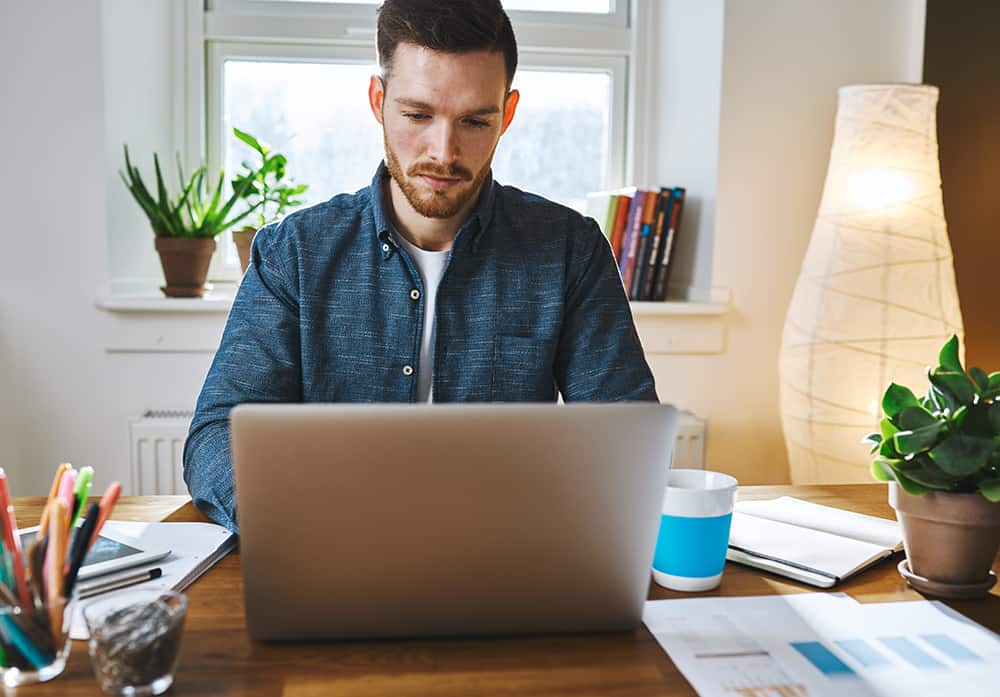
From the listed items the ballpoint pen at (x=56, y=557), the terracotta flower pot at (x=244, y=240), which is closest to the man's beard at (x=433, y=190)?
the ballpoint pen at (x=56, y=557)

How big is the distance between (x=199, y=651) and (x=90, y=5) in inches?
74.2

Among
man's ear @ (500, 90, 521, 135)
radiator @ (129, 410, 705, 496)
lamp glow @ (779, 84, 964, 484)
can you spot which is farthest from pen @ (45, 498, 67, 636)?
lamp glow @ (779, 84, 964, 484)

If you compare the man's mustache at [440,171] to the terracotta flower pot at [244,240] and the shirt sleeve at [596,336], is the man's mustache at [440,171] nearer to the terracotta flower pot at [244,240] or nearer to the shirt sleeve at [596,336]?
the shirt sleeve at [596,336]

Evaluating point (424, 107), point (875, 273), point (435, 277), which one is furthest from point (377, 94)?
point (875, 273)

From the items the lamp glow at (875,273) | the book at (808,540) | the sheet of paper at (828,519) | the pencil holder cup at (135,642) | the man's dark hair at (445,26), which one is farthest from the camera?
the lamp glow at (875,273)

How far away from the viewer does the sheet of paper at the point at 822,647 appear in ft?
2.36

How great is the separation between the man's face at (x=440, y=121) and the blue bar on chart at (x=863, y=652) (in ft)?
2.84

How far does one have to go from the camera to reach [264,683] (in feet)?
2.34

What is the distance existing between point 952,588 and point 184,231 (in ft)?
6.15

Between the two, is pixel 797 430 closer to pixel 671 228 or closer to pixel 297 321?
pixel 671 228

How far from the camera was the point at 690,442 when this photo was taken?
7.78ft

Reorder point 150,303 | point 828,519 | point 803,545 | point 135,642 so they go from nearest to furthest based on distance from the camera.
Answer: point 135,642
point 803,545
point 828,519
point 150,303

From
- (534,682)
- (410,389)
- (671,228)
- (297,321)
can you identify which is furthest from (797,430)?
(534,682)

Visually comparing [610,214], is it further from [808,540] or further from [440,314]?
[808,540]
